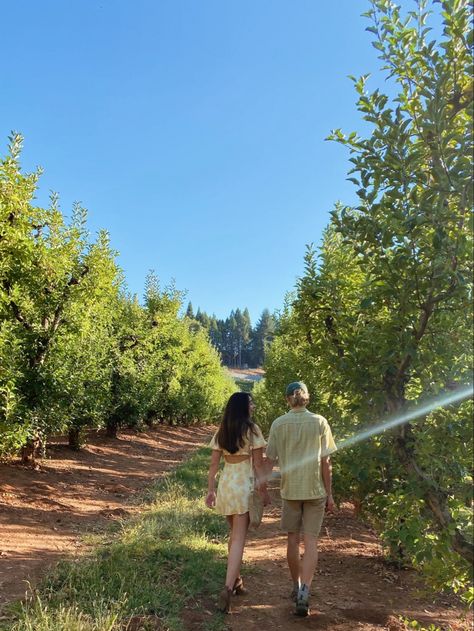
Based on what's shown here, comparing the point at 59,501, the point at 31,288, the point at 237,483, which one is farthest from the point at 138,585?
the point at 31,288

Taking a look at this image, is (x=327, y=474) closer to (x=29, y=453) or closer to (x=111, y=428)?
(x=29, y=453)

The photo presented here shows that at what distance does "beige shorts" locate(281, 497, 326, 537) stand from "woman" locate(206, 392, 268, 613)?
10.2 inches

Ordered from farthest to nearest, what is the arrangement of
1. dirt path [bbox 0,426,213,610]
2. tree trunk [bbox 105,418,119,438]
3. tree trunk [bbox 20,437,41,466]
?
tree trunk [bbox 105,418,119,438] < tree trunk [bbox 20,437,41,466] < dirt path [bbox 0,426,213,610]

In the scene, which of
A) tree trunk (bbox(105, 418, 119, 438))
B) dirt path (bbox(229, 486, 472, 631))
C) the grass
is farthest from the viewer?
tree trunk (bbox(105, 418, 119, 438))

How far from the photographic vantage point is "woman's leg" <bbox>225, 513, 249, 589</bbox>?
13.3ft

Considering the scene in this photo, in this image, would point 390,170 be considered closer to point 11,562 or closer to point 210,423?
point 11,562

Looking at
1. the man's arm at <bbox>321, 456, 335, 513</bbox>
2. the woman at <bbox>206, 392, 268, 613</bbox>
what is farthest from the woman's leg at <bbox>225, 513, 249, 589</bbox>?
the man's arm at <bbox>321, 456, 335, 513</bbox>

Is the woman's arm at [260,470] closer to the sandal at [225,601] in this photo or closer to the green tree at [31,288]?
the sandal at [225,601]

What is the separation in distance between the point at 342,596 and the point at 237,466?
171cm

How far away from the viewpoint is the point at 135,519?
253 inches

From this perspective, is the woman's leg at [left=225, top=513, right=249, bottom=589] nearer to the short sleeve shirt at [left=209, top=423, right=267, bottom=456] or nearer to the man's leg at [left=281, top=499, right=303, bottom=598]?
the man's leg at [left=281, top=499, right=303, bottom=598]

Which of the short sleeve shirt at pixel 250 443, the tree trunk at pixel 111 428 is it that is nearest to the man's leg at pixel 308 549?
the short sleeve shirt at pixel 250 443

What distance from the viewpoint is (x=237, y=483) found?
4.25 meters

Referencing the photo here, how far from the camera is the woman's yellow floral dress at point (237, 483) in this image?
4188mm
